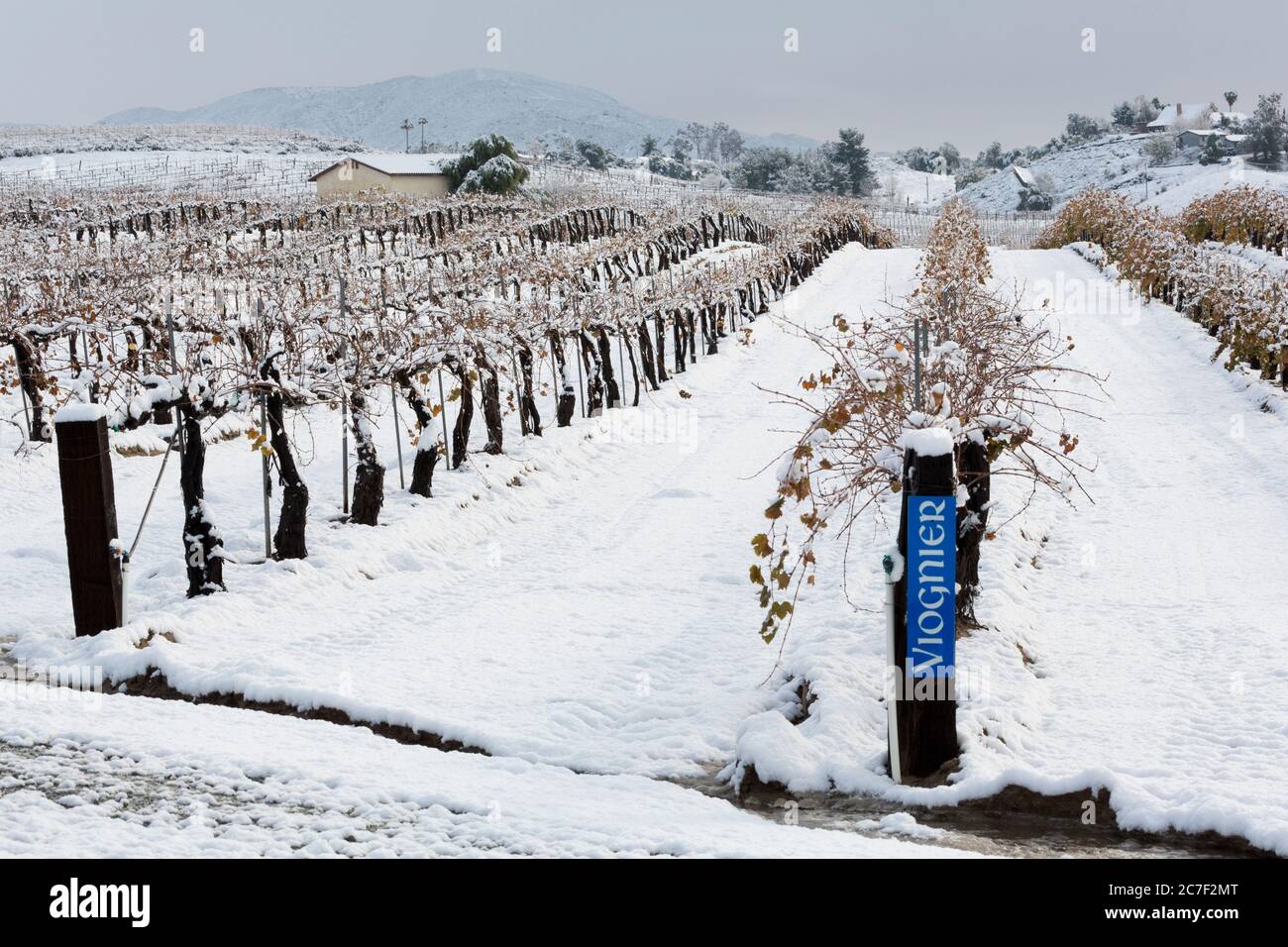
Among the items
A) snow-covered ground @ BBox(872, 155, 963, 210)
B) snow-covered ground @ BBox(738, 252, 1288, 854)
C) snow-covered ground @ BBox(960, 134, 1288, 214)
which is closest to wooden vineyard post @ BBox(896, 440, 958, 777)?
snow-covered ground @ BBox(738, 252, 1288, 854)

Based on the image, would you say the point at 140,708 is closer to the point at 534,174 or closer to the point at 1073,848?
the point at 1073,848

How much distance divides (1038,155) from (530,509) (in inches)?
5348

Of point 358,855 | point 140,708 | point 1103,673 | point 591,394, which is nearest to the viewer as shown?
point 358,855

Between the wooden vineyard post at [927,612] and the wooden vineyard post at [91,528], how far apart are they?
630cm

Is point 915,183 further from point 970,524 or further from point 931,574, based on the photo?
point 931,574

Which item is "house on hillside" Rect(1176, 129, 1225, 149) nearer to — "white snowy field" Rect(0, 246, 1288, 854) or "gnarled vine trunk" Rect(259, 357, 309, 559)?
"white snowy field" Rect(0, 246, 1288, 854)

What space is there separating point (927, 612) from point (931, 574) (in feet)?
0.72

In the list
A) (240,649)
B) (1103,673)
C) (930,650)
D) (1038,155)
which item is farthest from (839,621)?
(1038,155)

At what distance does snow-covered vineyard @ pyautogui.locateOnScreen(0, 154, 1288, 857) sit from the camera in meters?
6.52

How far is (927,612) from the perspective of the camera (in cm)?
691

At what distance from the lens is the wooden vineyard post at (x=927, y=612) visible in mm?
6844

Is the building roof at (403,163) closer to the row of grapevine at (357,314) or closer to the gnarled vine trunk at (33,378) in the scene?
the row of grapevine at (357,314)

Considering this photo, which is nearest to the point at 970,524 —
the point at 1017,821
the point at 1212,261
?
the point at 1017,821

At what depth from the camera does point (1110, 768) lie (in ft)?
23.0
